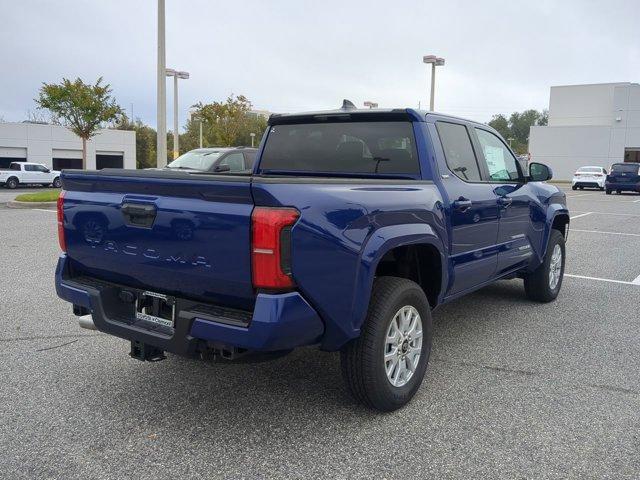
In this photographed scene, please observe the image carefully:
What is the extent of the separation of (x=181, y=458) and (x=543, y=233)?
171 inches

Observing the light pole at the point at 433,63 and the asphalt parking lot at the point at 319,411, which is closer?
the asphalt parking lot at the point at 319,411

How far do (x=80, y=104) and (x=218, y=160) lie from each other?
1793 centimetres

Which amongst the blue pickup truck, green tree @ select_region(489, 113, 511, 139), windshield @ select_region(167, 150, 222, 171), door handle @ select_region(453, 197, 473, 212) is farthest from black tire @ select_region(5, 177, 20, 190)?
green tree @ select_region(489, 113, 511, 139)

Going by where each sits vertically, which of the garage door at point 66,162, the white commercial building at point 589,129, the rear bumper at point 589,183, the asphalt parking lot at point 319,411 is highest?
the white commercial building at point 589,129

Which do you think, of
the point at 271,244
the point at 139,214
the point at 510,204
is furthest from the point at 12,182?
the point at 271,244

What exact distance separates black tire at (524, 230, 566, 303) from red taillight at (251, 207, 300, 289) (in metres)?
4.04

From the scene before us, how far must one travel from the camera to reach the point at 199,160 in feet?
46.9

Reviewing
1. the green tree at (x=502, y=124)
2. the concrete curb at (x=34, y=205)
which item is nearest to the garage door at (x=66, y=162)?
the concrete curb at (x=34, y=205)

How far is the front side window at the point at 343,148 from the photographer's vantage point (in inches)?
166

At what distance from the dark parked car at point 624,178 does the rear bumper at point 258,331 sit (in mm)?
30243

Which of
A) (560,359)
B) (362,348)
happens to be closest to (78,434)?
(362,348)

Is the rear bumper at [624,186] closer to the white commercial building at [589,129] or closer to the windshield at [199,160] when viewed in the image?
the windshield at [199,160]

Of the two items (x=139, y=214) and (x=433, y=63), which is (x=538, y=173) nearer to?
(x=139, y=214)

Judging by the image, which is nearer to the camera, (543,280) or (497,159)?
(497,159)
